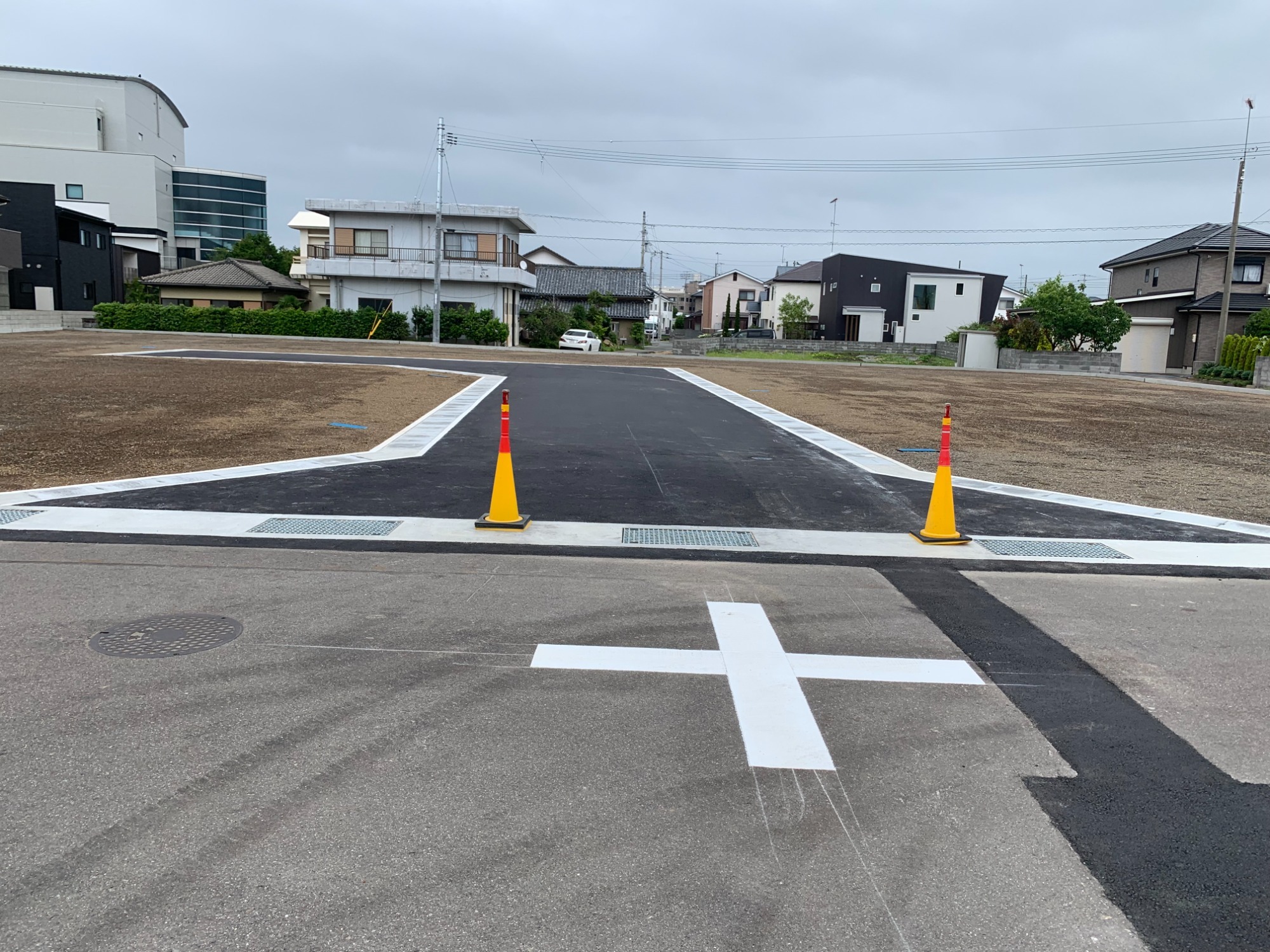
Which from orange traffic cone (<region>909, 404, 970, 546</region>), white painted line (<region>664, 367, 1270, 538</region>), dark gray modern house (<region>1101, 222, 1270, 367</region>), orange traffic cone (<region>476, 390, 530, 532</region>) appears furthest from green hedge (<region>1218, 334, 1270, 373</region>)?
orange traffic cone (<region>476, 390, 530, 532</region>)

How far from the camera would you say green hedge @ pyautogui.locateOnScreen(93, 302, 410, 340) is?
159 ft

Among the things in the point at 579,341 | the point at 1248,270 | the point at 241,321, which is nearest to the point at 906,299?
the point at 1248,270

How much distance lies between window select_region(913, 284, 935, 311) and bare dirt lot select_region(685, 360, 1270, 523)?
3137 centimetres

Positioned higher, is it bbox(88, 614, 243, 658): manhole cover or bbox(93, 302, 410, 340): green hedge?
bbox(93, 302, 410, 340): green hedge

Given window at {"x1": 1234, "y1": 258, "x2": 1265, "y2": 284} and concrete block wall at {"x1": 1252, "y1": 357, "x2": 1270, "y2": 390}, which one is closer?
concrete block wall at {"x1": 1252, "y1": 357, "x2": 1270, "y2": 390}

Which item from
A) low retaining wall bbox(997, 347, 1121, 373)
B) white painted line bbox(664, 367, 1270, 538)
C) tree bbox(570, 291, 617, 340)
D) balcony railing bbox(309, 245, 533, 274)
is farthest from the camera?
tree bbox(570, 291, 617, 340)

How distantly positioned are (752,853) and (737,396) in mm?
18246

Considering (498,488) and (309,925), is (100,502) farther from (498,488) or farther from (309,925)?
(309,925)

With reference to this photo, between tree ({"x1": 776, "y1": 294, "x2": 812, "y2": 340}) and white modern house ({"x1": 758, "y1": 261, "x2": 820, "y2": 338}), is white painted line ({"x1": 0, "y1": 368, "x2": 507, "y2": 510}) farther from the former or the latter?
white modern house ({"x1": 758, "y1": 261, "x2": 820, "y2": 338})

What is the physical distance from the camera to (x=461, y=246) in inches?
2073

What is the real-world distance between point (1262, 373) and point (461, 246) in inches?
1523

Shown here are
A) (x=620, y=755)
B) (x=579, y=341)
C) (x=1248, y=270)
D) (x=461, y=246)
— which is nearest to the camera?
(x=620, y=755)

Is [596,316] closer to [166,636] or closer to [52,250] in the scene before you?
[52,250]

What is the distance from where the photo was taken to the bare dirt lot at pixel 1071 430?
10.9 metres
